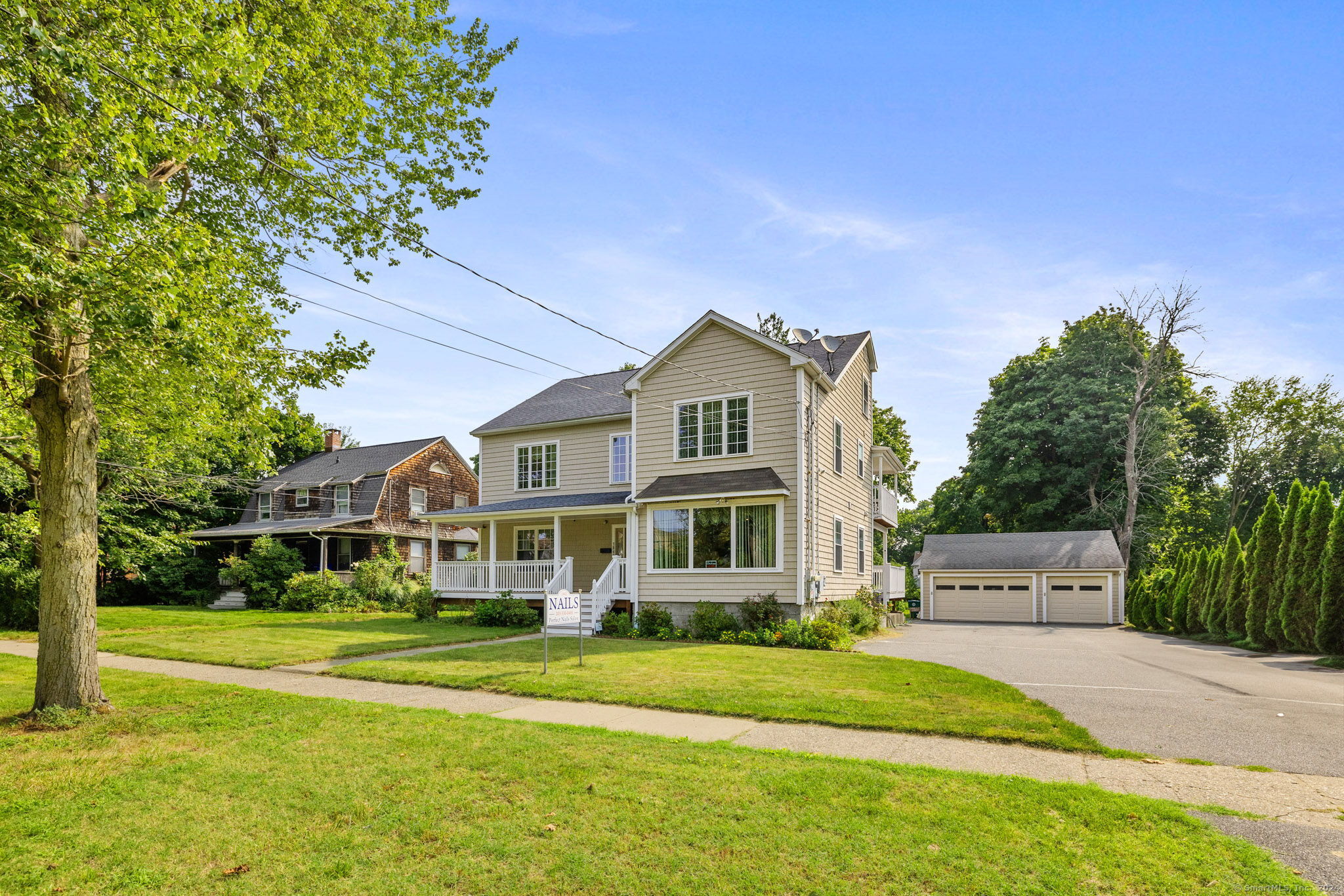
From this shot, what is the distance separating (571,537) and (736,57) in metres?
15.2

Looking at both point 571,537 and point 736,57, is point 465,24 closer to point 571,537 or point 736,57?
point 736,57

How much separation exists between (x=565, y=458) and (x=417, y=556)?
14.9 metres

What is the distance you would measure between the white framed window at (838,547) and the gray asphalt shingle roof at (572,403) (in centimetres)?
672

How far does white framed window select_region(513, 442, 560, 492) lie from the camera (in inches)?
913

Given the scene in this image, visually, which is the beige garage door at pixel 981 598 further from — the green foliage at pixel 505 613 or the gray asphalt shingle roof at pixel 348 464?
the gray asphalt shingle roof at pixel 348 464

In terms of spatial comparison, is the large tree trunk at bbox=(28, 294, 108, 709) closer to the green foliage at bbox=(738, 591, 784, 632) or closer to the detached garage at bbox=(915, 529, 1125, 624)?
the green foliage at bbox=(738, 591, 784, 632)

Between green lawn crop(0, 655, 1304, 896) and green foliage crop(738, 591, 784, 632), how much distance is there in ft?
33.6

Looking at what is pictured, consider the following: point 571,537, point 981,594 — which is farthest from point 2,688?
point 981,594

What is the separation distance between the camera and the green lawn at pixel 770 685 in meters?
7.93

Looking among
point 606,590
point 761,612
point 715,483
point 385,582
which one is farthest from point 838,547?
point 385,582

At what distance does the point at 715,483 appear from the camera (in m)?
18.0

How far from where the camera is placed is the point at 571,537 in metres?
23.2

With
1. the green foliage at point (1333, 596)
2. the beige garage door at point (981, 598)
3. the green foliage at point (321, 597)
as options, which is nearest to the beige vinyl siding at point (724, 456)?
the green foliage at point (1333, 596)

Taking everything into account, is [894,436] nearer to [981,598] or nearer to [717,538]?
[981,598]
